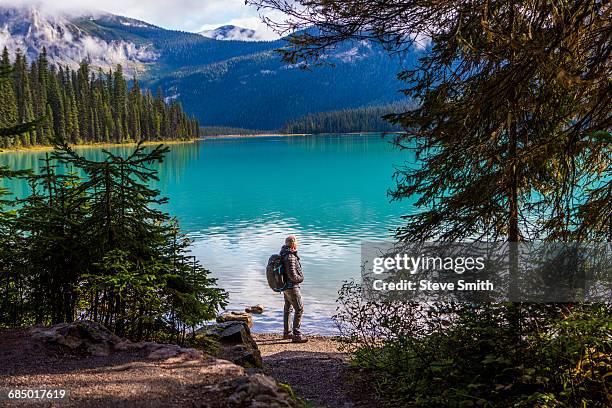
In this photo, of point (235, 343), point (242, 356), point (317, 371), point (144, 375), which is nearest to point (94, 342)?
point (144, 375)

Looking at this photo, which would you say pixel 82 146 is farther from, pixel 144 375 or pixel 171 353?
pixel 144 375

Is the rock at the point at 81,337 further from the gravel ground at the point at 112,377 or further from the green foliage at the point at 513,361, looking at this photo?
the green foliage at the point at 513,361

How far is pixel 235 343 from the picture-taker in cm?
789

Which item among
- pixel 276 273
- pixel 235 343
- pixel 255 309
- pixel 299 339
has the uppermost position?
pixel 276 273

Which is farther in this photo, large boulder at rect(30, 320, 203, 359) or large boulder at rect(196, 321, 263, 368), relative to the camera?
large boulder at rect(196, 321, 263, 368)

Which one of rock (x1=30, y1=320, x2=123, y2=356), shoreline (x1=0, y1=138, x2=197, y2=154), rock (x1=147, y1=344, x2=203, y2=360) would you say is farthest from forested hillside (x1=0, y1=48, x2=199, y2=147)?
rock (x1=147, y1=344, x2=203, y2=360)

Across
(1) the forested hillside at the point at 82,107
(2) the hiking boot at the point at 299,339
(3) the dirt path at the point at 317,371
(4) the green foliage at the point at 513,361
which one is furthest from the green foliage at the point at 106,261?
(1) the forested hillside at the point at 82,107

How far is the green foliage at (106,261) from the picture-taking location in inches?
251

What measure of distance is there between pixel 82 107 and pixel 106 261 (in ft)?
325

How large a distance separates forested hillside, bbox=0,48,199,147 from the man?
70.8 meters

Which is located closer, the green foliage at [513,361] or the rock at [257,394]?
the rock at [257,394]

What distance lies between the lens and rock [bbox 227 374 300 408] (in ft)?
14.3

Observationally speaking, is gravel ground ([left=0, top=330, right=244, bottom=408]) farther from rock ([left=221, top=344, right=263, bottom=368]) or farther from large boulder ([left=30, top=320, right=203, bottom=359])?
rock ([left=221, top=344, right=263, bottom=368])

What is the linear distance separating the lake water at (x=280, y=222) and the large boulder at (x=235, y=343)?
102 inches
